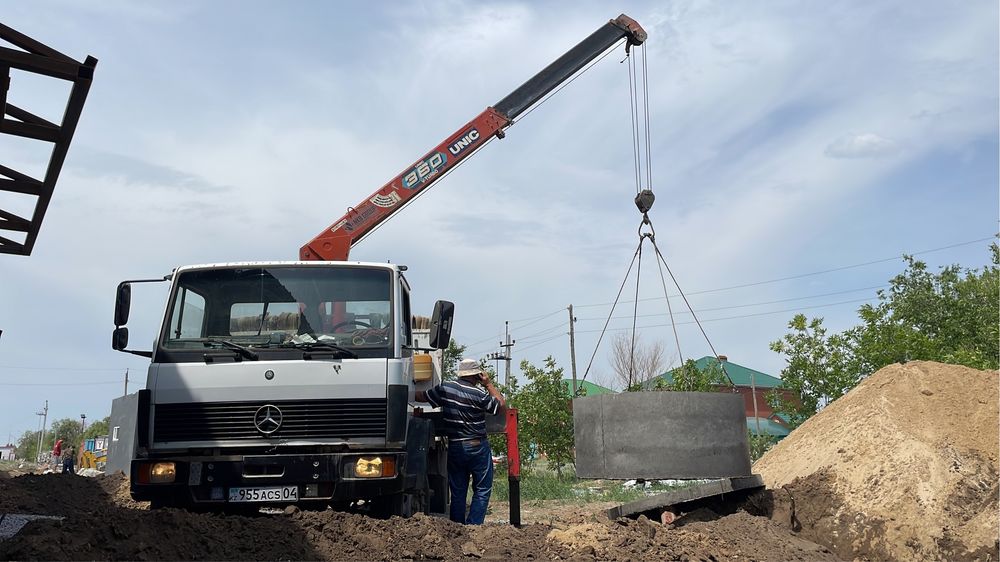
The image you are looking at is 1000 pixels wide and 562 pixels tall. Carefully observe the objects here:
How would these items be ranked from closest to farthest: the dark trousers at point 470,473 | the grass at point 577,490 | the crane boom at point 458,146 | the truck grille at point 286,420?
the truck grille at point 286,420 < the dark trousers at point 470,473 < the crane boom at point 458,146 < the grass at point 577,490

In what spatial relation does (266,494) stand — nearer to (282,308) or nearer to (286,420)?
(286,420)

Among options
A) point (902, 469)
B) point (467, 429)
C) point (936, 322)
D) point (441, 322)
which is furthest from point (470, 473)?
point (936, 322)

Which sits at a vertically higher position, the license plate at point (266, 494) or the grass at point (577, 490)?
the license plate at point (266, 494)

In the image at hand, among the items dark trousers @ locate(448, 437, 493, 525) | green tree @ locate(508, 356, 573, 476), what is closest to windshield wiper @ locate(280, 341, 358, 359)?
dark trousers @ locate(448, 437, 493, 525)

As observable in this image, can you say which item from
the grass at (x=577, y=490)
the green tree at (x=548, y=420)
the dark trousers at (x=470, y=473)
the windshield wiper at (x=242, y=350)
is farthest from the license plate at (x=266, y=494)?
the green tree at (x=548, y=420)

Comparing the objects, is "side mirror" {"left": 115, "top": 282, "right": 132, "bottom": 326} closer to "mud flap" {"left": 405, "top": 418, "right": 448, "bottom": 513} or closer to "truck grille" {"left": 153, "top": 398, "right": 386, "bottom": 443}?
"truck grille" {"left": 153, "top": 398, "right": 386, "bottom": 443}

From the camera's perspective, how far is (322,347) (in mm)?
6719

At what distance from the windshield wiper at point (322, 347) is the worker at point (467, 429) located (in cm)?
169

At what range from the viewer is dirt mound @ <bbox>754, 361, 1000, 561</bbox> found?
354 inches

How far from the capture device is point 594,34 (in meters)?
13.5

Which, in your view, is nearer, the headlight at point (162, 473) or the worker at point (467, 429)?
the headlight at point (162, 473)

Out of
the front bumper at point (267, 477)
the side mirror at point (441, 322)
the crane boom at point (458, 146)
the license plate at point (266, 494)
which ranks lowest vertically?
the license plate at point (266, 494)

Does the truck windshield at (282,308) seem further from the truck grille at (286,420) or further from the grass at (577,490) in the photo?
the grass at (577,490)

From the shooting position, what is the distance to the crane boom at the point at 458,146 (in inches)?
452
